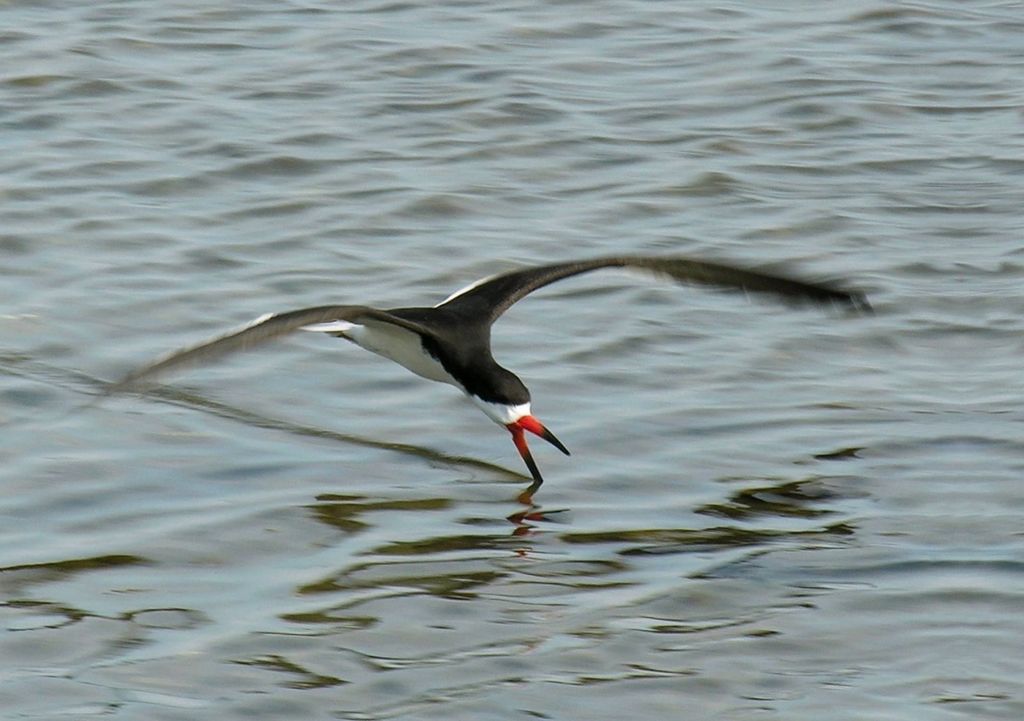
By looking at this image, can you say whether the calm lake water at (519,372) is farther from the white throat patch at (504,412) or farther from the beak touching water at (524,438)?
the white throat patch at (504,412)

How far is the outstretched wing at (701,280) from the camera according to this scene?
26.0 feet

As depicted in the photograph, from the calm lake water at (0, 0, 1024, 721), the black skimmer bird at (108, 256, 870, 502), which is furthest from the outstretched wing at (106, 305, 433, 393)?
the calm lake water at (0, 0, 1024, 721)

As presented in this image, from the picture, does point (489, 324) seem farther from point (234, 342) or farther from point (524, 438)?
point (234, 342)

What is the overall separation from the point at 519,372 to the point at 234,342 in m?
2.62

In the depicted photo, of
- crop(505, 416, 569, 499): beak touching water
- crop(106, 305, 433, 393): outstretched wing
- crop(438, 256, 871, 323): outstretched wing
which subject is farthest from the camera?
crop(438, 256, 871, 323): outstretched wing

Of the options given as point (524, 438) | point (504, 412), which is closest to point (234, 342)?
point (504, 412)

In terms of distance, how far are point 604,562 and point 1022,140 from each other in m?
6.69

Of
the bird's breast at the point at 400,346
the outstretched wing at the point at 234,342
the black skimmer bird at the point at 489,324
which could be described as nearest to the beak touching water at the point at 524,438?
the black skimmer bird at the point at 489,324

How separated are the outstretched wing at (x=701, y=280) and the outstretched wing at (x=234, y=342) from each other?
135cm

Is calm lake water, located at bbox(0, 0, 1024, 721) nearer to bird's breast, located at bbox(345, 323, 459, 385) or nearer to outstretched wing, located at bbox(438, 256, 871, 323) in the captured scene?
bird's breast, located at bbox(345, 323, 459, 385)

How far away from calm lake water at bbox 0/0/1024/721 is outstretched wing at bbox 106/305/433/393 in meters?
0.72

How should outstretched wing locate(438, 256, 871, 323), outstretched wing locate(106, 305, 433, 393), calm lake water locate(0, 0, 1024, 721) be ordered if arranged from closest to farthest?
calm lake water locate(0, 0, 1024, 721)
outstretched wing locate(106, 305, 433, 393)
outstretched wing locate(438, 256, 871, 323)

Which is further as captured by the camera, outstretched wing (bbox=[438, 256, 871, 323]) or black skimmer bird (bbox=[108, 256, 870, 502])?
outstretched wing (bbox=[438, 256, 871, 323])

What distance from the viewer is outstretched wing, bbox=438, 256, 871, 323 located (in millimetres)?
7910
